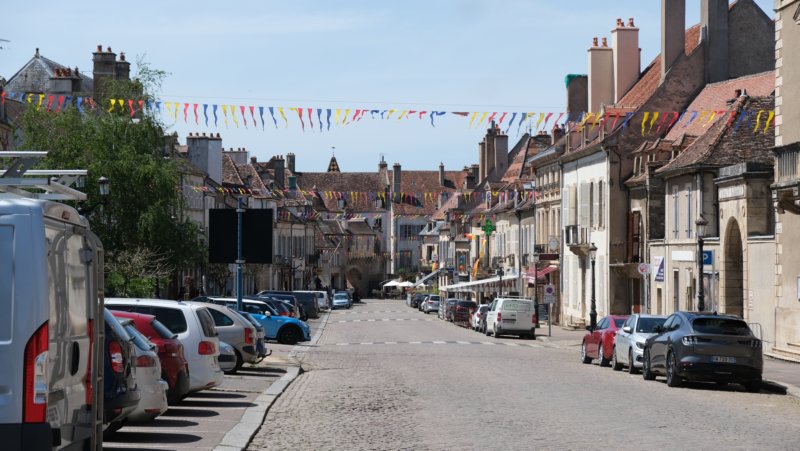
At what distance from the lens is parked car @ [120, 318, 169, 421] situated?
48.5ft

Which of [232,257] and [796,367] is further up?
[232,257]

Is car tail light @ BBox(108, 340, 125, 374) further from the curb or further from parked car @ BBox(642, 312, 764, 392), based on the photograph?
parked car @ BBox(642, 312, 764, 392)

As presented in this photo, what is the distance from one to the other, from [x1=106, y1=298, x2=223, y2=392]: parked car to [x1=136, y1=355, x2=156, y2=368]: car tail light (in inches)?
182

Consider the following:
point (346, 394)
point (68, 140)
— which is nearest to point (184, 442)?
point (346, 394)

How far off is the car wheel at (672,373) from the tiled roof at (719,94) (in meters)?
25.3

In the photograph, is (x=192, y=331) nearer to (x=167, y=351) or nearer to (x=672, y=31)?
(x=167, y=351)

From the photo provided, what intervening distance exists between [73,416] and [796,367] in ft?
78.7

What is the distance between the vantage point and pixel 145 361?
48.8ft

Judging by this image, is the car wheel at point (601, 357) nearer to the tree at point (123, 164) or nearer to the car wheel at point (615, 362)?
the car wheel at point (615, 362)

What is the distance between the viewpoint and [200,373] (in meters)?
19.8

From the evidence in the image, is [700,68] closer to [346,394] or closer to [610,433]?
[346,394]

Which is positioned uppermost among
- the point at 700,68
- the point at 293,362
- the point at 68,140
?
the point at 700,68

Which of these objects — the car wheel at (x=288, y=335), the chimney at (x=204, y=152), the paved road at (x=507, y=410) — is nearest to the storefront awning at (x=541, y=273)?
the chimney at (x=204, y=152)

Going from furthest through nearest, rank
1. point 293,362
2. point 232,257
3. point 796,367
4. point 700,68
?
point 700,68 < point 232,257 < point 293,362 < point 796,367
